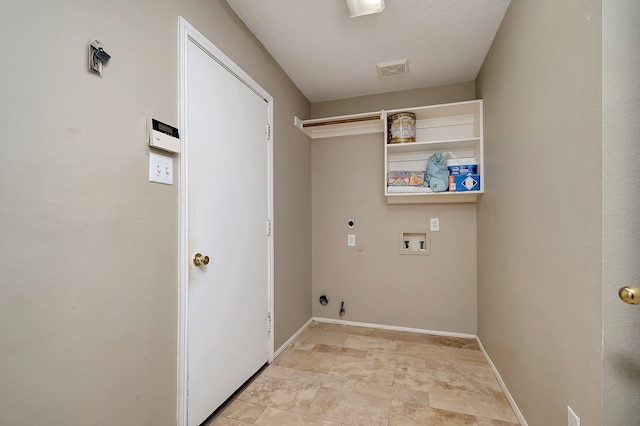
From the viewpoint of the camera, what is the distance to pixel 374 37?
2.02 metres

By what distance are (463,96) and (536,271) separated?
6.78ft

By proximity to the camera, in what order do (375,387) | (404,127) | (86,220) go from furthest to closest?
(404,127) → (375,387) → (86,220)

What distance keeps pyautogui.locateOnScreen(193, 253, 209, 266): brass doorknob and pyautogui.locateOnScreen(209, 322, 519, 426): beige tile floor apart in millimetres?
938

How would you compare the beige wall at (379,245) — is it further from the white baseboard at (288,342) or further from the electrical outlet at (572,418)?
the electrical outlet at (572,418)

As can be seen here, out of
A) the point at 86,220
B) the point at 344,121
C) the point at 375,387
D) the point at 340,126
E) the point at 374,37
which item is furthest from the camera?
the point at 340,126

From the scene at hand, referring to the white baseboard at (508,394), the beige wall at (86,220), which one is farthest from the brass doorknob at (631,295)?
the beige wall at (86,220)

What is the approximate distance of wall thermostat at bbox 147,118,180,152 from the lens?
1181 mm

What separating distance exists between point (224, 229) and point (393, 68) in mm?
2047

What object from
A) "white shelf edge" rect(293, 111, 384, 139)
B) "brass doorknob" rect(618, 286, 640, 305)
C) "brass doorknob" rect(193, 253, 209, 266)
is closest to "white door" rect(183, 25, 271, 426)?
"brass doorknob" rect(193, 253, 209, 266)

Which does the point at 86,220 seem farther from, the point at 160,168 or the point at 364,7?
the point at 364,7

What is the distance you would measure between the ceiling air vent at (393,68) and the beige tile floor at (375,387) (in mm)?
2548

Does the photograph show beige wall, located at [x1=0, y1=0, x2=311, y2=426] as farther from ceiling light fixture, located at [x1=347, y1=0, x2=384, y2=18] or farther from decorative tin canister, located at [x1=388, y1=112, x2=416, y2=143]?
decorative tin canister, located at [x1=388, y1=112, x2=416, y2=143]

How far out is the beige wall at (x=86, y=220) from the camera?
2.55 ft

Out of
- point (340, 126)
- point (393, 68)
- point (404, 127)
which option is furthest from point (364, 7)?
point (340, 126)
